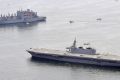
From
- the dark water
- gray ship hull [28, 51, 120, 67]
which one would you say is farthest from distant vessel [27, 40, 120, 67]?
the dark water

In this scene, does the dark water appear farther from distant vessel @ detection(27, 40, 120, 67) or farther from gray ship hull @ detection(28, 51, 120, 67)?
distant vessel @ detection(27, 40, 120, 67)

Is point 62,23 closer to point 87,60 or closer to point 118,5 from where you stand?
point 118,5

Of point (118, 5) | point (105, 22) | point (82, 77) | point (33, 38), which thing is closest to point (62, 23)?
point (105, 22)

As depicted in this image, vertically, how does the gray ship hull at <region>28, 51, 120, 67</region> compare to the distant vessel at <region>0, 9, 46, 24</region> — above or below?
below

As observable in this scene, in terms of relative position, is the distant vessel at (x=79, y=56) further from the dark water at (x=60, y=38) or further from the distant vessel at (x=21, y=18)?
the distant vessel at (x=21, y=18)

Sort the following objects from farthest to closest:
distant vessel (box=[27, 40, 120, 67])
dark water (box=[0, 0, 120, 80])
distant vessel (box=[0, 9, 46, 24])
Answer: distant vessel (box=[0, 9, 46, 24]), distant vessel (box=[27, 40, 120, 67]), dark water (box=[0, 0, 120, 80])

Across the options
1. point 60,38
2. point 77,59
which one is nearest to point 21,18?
point 60,38
